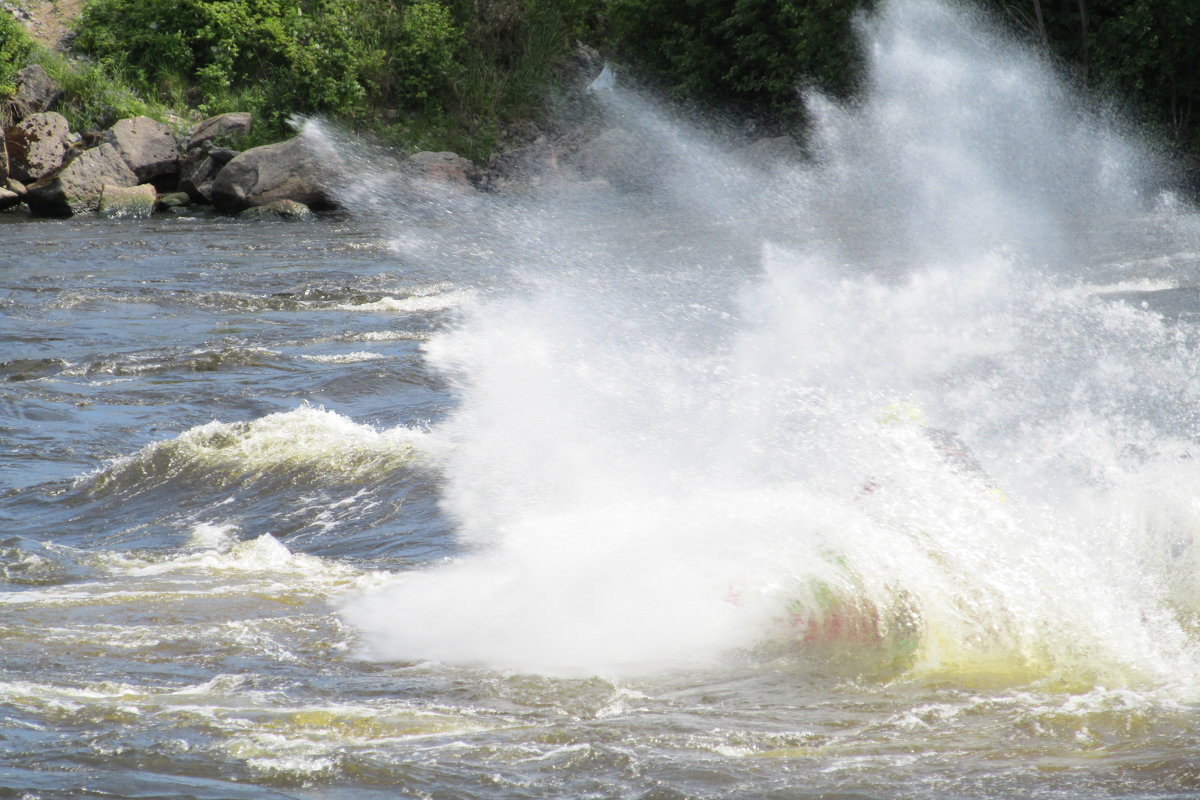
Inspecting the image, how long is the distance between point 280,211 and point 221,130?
18.1ft

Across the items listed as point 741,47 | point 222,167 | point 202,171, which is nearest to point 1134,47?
point 741,47

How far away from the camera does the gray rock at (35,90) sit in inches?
1065

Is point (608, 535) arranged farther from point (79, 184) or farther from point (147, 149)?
point (147, 149)

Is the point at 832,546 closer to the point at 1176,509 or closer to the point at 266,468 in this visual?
the point at 1176,509

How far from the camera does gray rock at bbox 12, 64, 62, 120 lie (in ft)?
88.8

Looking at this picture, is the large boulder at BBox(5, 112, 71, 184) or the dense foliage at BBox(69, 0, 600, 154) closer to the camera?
the large boulder at BBox(5, 112, 71, 184)

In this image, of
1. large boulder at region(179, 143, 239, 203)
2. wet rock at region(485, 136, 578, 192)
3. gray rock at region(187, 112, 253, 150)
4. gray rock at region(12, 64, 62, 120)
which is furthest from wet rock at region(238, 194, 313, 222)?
gray rock at region(12, 64, 62, 120)

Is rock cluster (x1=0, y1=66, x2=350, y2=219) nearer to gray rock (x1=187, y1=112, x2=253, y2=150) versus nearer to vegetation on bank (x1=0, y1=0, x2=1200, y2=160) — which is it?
gray rock (x1=187, y1=112, x2=253, y2=150)

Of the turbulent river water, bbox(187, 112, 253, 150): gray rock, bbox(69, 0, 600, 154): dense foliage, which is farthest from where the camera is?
bbox(69, 0, 600, 154): dense foliage

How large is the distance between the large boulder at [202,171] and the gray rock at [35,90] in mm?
3578

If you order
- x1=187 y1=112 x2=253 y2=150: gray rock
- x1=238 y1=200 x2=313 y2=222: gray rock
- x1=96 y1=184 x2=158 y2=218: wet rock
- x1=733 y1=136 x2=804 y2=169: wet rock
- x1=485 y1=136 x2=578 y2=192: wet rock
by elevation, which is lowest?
x1=238 y1=200 x2=313 y2=222: gray rock

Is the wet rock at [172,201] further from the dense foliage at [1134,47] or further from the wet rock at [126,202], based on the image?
the dense foliage at [1134,47]

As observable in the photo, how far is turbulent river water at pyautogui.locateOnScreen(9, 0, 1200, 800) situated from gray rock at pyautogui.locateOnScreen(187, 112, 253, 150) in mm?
13040

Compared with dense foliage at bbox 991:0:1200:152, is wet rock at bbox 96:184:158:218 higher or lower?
lower
